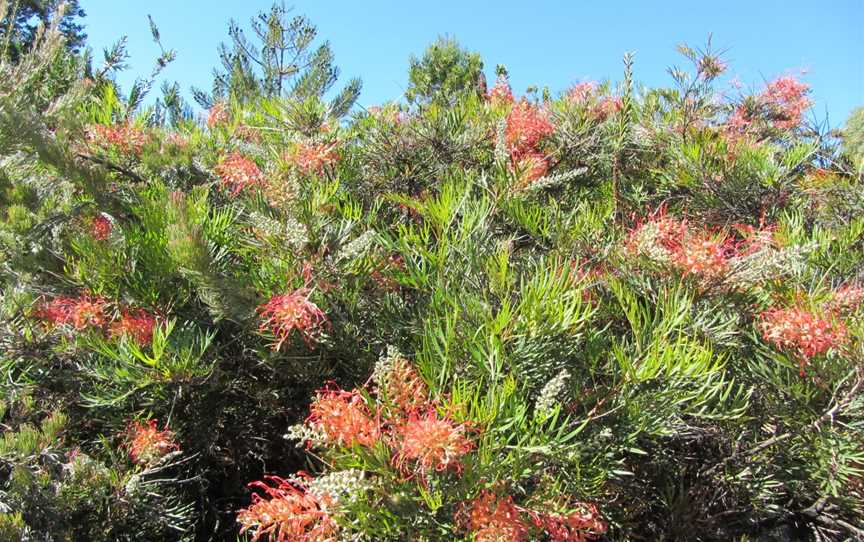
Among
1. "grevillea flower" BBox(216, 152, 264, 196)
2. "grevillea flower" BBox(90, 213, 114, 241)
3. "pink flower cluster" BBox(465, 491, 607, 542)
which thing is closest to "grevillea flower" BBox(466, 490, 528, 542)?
"pink flower cluster" BBox(465, 491, 607, 542)

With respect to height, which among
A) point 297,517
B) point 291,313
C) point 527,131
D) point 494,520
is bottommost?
point 297,517

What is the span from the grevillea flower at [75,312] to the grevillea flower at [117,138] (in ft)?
2.82

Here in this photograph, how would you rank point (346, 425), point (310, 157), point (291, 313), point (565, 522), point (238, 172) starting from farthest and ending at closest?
1. point (238, 172)
2. point (310, 157)
3. point (291, 313)
4. point (565, 522)
5. point (346, 425)

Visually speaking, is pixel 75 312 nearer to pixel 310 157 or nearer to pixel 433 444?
pixel 310 157

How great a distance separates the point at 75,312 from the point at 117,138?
3.63 ft

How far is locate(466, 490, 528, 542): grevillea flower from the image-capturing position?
5.20ft

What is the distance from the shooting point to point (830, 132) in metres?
3.47

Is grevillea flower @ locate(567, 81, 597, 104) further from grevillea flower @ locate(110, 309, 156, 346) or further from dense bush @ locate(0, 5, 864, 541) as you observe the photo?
grevillea flower @ locate(110, 309, 156, 346)

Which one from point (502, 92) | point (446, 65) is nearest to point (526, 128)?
point (502, 92)

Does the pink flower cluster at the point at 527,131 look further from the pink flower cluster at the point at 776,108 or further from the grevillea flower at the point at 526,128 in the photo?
the pink flower cluster at the point at 776,108

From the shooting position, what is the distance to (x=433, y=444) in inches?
61.6

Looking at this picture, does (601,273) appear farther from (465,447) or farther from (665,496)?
(465,447)

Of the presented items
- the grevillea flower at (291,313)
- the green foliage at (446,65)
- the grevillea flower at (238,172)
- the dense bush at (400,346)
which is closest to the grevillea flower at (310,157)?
the dense bush at (400,346)

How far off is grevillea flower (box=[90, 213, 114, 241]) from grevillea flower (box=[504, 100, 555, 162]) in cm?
201
